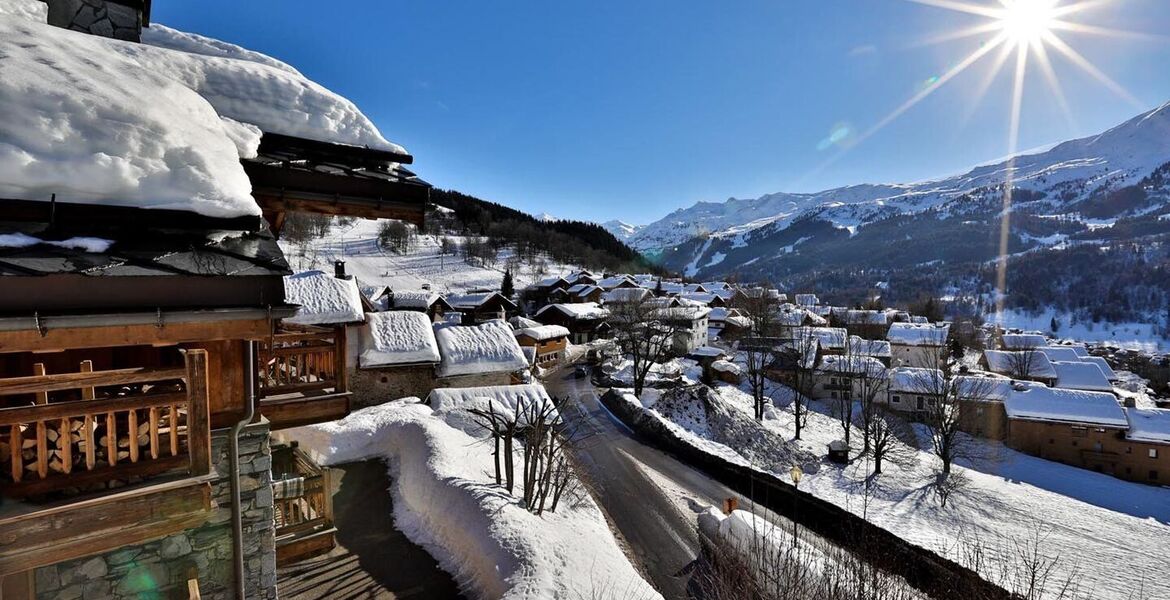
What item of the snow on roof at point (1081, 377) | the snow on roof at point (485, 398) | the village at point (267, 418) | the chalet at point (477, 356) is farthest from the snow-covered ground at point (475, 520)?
the snow on roof at point (1081, 377)

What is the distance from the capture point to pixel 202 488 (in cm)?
371

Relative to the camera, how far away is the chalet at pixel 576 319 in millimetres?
47312

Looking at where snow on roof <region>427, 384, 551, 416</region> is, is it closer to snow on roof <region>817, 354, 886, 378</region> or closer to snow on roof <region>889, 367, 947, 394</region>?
snow on roof <region>817, 354, 886, 378</region>

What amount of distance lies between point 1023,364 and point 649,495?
47505 mm

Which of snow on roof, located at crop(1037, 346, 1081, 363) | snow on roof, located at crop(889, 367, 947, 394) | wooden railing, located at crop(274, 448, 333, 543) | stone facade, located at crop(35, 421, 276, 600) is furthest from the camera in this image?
snow on roof, located at crop(1037, 346, 1081, 363)

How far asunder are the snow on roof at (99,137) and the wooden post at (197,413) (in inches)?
43.1

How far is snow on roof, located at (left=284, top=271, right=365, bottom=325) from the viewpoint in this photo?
55.9 ft

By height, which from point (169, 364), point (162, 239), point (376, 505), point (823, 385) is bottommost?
point (823, 385)

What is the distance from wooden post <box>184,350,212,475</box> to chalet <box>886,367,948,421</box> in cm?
4183

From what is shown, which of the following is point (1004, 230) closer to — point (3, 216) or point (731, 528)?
point (731, 528)

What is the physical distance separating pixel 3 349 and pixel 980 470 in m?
39.9

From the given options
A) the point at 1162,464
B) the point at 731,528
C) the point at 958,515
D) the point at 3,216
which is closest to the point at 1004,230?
the point at 1162,464

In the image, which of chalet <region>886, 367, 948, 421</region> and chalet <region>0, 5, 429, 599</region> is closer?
chalet <region>0, 5, 429, 599</region>

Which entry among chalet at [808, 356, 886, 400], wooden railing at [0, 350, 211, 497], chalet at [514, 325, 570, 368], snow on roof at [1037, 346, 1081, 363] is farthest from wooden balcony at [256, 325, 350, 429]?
snow on roof at [1037, 346, 1081, 363]
